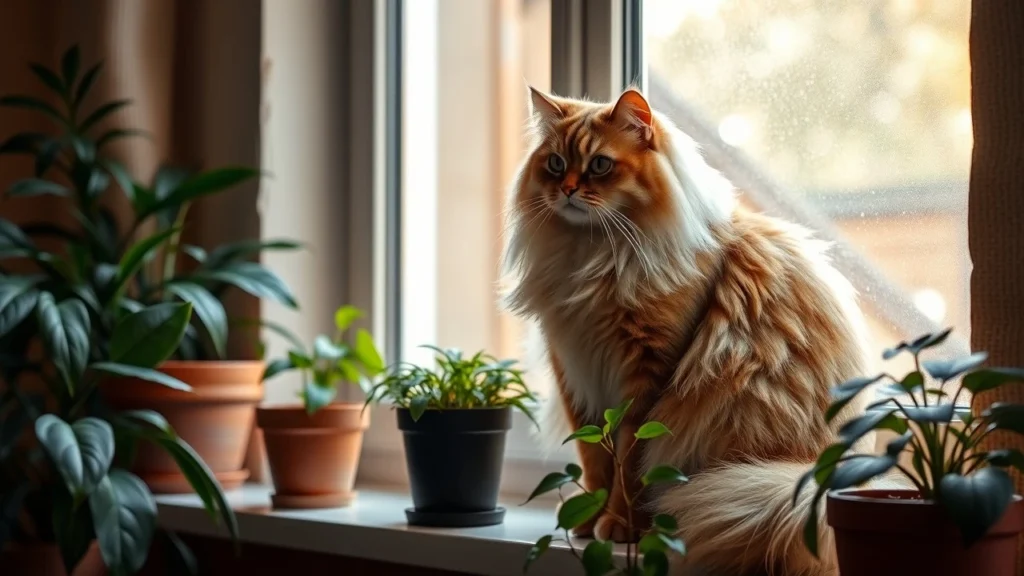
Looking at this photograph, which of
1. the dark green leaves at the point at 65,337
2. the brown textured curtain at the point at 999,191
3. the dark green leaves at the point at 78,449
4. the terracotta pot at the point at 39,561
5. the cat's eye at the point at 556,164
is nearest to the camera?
the brown textured curtain at the point at 999,191

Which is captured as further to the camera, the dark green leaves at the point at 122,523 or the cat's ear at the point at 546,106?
the dark green leaves at the point at 122,523

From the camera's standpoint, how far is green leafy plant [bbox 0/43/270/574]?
4.64 feet

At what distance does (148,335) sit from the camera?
5.05ft

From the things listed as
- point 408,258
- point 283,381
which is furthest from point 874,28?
point 283,381

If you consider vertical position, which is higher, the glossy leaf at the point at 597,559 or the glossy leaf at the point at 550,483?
the glossy leaf at the point at 550,483

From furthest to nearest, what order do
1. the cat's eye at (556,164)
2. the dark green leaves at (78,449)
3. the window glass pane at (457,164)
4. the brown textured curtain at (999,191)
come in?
the window glass pane at (457,164) → the dark green leaves at (78,449) → the cat's eye at (556,164) → the brown textured curtain at (999,191)

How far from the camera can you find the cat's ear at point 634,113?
46.5 inches

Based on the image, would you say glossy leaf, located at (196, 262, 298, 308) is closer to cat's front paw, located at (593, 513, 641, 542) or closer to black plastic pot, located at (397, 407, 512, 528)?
black plastic pot, located at (397, 407, 512, 528)

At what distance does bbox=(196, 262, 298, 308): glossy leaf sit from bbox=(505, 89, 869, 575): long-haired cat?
60cm

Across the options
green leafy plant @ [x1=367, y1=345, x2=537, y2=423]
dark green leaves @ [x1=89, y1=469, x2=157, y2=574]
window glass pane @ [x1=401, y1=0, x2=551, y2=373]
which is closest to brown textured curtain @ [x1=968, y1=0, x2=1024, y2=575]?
green leafy plant @ [x1=367, y1=345, x2=537, y2=423]

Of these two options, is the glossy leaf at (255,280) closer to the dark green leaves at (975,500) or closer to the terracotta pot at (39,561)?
the terracotta pot at (39,561)

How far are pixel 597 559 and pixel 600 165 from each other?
0.45m

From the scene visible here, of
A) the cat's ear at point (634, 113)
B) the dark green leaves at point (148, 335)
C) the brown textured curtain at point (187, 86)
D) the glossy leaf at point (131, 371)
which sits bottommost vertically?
the glossy leaf at point (131, 371)

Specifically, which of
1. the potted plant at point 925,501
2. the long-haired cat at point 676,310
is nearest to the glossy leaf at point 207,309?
the long-haired cat at point 676,310
